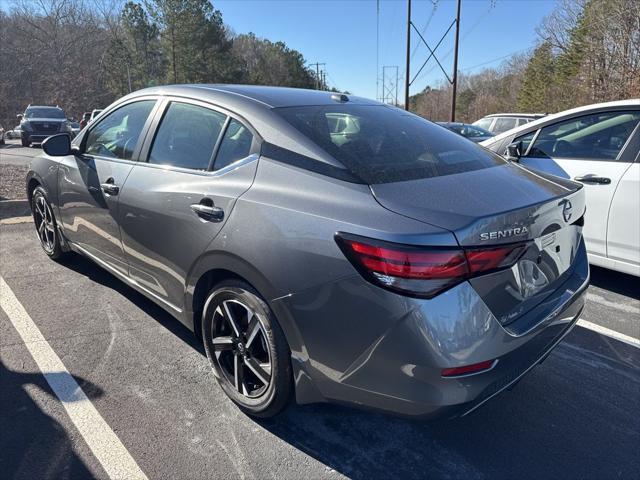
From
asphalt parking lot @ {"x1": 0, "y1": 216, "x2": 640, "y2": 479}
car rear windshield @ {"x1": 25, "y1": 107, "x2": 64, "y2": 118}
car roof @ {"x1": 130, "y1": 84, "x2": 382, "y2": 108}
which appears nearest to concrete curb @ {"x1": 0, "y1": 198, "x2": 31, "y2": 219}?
asphalt parking lot @ {"x1": 0, "y1": 216, "x2": 640, "y2": 479}

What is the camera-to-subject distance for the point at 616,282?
4508mm

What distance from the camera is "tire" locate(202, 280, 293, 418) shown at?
2.24 meters

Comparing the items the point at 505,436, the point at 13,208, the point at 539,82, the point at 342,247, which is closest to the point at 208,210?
the point at 342,247

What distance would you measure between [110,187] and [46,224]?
5.90 feet

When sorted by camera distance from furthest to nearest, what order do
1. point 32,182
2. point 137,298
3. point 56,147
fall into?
point 32,182
point 137,298
point 56,147

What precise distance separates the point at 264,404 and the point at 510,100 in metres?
49.4

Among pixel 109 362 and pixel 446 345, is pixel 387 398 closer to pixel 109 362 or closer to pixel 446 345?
pixel 446 345

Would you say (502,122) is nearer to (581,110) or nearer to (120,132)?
(581,110)

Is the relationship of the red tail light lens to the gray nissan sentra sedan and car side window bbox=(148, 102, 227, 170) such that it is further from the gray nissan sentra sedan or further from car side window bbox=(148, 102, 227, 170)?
car side window bbox=(148, 102, 227, 170)

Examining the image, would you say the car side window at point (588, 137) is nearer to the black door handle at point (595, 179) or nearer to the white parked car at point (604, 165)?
the white parked car at point (604, 165)

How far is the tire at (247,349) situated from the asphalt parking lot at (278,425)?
5.8 inches

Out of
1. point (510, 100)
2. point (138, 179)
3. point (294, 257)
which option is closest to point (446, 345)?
point (294, 257)

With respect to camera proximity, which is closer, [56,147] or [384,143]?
[384,143]

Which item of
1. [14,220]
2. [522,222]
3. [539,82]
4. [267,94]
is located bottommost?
[14,220]
